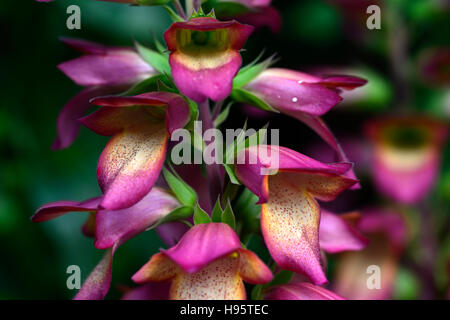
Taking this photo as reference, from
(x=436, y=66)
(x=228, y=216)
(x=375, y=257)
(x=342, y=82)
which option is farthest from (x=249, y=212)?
(x=436, y=66)

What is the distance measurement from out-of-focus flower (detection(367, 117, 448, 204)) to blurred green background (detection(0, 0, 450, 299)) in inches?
2.3

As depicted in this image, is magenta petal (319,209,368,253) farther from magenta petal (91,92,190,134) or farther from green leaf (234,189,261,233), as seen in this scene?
magenta petal (91,92,190,134)

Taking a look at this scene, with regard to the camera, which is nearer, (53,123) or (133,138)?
(133,138)

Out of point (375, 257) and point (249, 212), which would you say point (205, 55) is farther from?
point (375, 257)

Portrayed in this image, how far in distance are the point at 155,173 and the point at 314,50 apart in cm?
105

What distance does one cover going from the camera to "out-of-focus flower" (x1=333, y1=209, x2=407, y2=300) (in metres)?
1.05

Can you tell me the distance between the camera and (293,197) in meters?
0.55

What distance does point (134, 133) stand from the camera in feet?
1.81

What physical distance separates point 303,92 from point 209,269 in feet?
0.62

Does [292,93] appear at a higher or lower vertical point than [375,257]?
higher

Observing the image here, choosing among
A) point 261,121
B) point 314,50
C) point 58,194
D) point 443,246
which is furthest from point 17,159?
point 443,246

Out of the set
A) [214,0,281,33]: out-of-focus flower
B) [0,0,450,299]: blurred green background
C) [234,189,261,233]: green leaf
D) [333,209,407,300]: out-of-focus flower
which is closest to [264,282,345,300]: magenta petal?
[234,189,261,233]: green leaf

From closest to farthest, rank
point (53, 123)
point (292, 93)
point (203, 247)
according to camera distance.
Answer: point (203, 247) → point (292, 93) → point (53, 123)

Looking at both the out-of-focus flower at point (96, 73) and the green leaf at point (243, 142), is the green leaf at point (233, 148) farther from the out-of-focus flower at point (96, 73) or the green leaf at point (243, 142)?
the out-of-focus flower at point (96, 73)
